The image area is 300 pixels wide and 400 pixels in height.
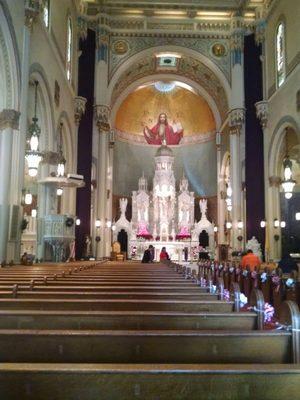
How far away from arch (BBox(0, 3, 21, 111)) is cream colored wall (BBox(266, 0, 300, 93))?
11.8m

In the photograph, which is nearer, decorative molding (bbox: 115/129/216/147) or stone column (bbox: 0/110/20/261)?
stone column (bbox: 0/110/20/261)

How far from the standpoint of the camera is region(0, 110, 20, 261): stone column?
12.2 meters

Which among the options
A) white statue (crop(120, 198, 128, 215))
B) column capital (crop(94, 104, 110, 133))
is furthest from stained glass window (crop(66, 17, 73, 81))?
white statue (crop(120, 198, 128, 215))

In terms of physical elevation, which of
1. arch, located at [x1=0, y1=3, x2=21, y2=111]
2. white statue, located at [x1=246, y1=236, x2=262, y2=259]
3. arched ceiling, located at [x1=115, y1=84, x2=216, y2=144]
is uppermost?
arched ceiling, located at [x1=115, y1=84, x2=216, y2=144]

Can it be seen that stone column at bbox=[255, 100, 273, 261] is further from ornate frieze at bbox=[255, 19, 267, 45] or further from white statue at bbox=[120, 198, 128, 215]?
white statue at bbox=[120, 198, 128, 215]

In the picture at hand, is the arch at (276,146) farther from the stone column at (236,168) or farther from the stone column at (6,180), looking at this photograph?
the stone column at (6,180)

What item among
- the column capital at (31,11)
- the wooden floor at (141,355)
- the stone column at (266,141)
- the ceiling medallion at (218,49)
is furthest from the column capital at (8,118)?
the ceiling medallion at (218,49)

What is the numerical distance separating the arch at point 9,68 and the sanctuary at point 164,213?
2057 cm

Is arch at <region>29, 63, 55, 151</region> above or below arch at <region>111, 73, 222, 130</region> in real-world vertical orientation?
below

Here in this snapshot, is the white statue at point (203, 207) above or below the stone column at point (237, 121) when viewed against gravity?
below

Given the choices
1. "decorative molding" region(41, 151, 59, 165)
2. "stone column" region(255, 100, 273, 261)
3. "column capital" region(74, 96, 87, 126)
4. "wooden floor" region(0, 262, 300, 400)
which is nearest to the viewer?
"wooden floor" region(0, 262, 300, 400)

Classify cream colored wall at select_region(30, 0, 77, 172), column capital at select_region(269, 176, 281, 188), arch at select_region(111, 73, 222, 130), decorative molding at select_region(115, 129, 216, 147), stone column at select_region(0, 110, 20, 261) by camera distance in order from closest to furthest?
stone column at select_region(0, 110, 20, 261), cream colored wall at select_region(30, 0, 77, 172), column capital at select_region(269, 176, 281, 188), arch at select_region(111, 73, 222, 130), decorative molding at select_region(115, 129, 216, 147)

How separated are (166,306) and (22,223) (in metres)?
9.96

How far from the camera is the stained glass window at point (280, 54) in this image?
69.0 ft
